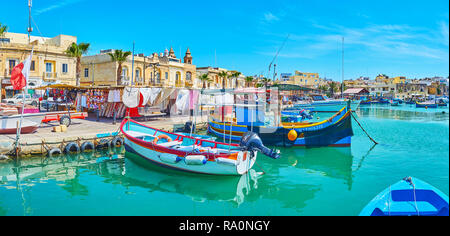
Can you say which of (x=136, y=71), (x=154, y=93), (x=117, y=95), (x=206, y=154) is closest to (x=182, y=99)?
(x=154, y=93)

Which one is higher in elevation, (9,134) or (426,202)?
(9,134)

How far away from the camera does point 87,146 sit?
733 inches

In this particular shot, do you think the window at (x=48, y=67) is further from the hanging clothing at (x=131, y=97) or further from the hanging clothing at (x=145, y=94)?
the hanging clothing at (x=145, y=94)

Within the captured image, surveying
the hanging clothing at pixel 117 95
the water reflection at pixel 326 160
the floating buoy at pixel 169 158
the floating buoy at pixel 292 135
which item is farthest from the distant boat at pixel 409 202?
the hanging clothing at pixel 117 95

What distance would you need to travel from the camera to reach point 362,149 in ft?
69.1

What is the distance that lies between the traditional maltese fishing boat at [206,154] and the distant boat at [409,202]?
5.94 m

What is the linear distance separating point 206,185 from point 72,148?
9.55 meters

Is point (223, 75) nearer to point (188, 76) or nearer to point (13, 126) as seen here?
point (188, 76)

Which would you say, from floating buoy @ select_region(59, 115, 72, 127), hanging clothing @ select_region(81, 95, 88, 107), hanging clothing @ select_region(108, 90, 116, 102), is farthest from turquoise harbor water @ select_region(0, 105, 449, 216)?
hanging clothing @ select_region(81, 95, 88, 107)

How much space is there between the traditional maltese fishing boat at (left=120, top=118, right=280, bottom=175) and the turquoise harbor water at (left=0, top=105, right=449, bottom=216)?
1.46ft

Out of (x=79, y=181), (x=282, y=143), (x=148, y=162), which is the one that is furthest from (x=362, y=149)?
(x=79, y=181)

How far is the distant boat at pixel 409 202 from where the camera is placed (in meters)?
7.64
